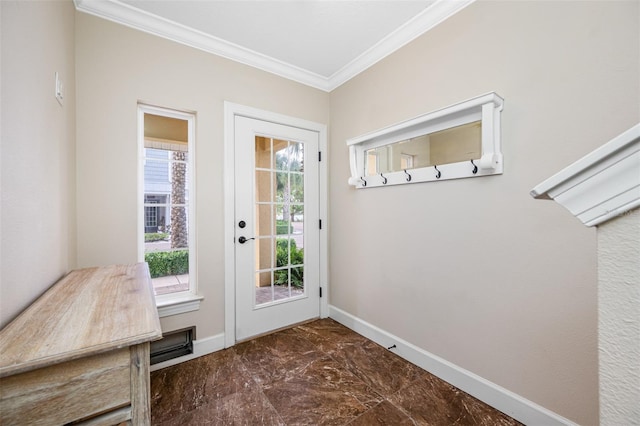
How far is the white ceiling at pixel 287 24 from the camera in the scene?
1.78 metres

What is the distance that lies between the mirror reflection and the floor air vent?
79.5 inches

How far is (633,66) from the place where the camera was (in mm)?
1131

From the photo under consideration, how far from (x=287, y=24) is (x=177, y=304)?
223cm

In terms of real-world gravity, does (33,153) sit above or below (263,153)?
below

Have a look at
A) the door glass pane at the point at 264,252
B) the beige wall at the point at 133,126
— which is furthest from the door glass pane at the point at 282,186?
the beige wall at the point at 133,126

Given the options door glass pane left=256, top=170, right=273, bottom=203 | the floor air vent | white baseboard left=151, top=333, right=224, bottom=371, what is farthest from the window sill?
door glass pane left=256, top=170, right=273, bottom=203

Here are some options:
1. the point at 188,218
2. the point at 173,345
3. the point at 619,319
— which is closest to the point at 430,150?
the point at 619,319

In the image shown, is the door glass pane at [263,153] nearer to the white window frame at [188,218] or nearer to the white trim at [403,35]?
the white window frame at [188,218]

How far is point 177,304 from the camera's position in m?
2.01

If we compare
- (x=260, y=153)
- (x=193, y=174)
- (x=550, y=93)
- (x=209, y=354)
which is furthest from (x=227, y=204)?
(x=550, y=93)

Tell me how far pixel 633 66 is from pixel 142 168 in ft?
9.09

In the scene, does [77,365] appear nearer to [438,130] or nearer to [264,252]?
[264,252]

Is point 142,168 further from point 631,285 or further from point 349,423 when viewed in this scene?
point 631,285

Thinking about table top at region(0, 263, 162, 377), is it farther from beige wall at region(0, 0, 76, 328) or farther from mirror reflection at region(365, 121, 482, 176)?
mirror reflection at region(365, 121, 482, 176)
